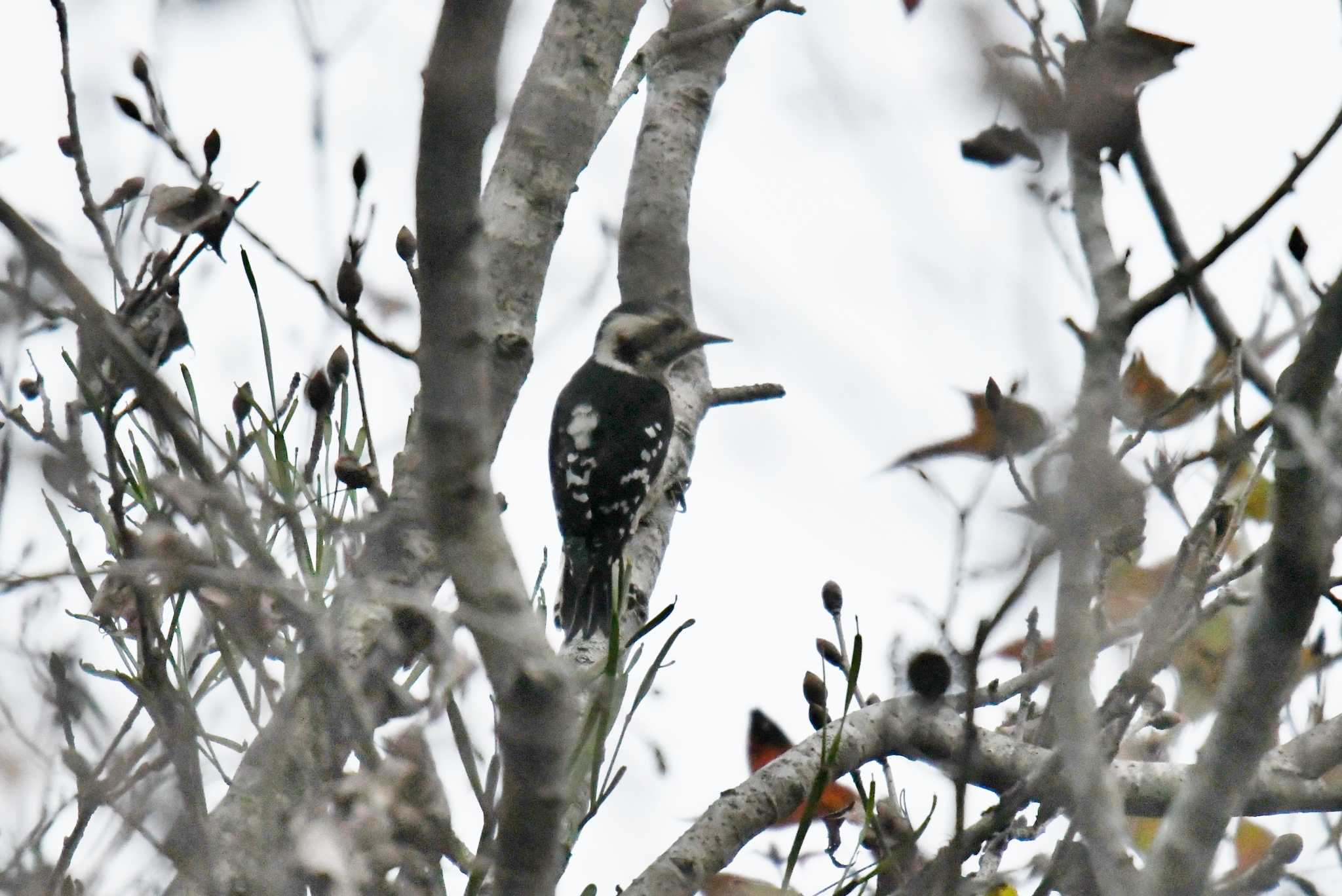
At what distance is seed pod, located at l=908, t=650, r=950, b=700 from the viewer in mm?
2496

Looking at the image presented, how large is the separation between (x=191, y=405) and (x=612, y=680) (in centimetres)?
142

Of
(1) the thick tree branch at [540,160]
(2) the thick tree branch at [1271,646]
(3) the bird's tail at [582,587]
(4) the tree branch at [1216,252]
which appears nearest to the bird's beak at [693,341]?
(3) the bird's tail at [582,587]

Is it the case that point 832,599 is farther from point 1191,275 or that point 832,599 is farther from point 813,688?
point 1191,275

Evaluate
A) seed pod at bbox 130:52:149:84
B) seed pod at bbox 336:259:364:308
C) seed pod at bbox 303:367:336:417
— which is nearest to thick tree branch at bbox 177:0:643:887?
seed pod at bbox 303:367:336:417

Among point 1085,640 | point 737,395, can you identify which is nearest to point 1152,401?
point 1085,640

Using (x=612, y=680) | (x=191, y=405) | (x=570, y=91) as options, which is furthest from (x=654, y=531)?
(x=612, y=680)

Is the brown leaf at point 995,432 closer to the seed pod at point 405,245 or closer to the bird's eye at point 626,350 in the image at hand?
the seed pod at point 405,245

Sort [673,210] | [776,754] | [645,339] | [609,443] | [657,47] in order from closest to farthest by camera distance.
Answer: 1. [776,754]
2. [657,47]
3. [673,210]
4. [609,443]
5. [645,339]

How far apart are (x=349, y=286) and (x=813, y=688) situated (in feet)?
4.64

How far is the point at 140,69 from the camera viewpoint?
3613 millimetres

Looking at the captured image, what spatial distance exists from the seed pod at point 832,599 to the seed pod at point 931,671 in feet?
3.12

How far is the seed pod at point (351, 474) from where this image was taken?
9.14 feet

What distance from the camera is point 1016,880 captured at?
8.59 ft

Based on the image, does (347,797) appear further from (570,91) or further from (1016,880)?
(570,91)
